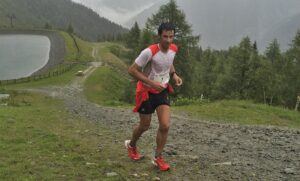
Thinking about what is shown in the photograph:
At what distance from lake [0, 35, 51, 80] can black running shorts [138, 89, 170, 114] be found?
73.6 metres

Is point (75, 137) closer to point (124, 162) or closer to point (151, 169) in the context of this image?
point (124, 162)

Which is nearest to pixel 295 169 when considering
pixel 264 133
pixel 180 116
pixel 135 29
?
pixel 264 133

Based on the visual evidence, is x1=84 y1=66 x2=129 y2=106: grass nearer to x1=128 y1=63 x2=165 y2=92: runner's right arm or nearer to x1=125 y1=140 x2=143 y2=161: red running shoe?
x1=125 y1=140 x2=143 y2=161: red running shoe

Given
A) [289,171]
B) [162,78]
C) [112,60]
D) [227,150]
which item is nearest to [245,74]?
[227,150]

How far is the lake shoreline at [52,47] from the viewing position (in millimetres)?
85375

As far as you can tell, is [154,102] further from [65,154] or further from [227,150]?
[227,150]

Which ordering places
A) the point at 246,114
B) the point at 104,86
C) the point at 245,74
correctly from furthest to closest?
the point at 104,86, the point at 245,74, the point at 246,114

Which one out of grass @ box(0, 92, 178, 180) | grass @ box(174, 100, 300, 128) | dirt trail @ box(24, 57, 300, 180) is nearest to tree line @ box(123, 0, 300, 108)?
grass @ box(174, 100, 300, 128)

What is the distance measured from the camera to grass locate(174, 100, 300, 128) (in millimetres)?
19547

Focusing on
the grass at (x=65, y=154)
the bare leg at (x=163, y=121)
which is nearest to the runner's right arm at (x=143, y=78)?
the bare leg at (x=163, y=121)

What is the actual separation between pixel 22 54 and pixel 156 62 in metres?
115

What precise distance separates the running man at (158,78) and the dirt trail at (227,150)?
103 centimetres

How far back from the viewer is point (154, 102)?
9.29m

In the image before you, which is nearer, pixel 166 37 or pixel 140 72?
pixel 166 37
